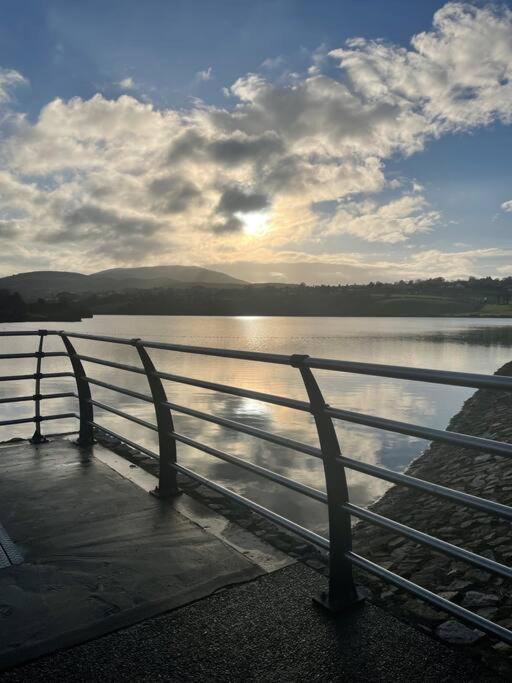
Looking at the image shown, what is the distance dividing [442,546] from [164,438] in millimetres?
2801

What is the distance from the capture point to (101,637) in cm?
271

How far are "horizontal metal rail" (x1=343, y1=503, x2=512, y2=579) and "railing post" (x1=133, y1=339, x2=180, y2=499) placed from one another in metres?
2.11

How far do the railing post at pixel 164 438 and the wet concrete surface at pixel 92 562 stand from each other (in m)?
0.16

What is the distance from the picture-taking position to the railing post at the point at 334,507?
114 inches

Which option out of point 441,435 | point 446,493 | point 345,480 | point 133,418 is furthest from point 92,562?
point 441,435

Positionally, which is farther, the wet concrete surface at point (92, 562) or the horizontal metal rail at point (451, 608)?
the wet concrete surface at point (92, 562)

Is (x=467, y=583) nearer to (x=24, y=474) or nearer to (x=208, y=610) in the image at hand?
(x=208, y=610)

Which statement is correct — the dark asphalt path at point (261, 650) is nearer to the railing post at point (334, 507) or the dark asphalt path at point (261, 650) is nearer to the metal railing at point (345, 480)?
the railing post at point (334, 507)

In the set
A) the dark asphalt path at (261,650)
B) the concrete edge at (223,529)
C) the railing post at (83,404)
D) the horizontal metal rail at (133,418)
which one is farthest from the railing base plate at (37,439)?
the dark asphalt path at (261,650)

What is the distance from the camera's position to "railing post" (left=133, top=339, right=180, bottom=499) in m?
4.60

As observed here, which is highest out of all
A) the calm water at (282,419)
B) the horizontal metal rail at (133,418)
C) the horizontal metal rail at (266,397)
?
the horizontal metal rail at (266,397)

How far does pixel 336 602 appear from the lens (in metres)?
2.95

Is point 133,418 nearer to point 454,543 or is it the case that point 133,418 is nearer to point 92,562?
point 92,562

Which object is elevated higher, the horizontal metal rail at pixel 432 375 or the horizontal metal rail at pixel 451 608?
the horizontal metal rail at pixel 432 375
